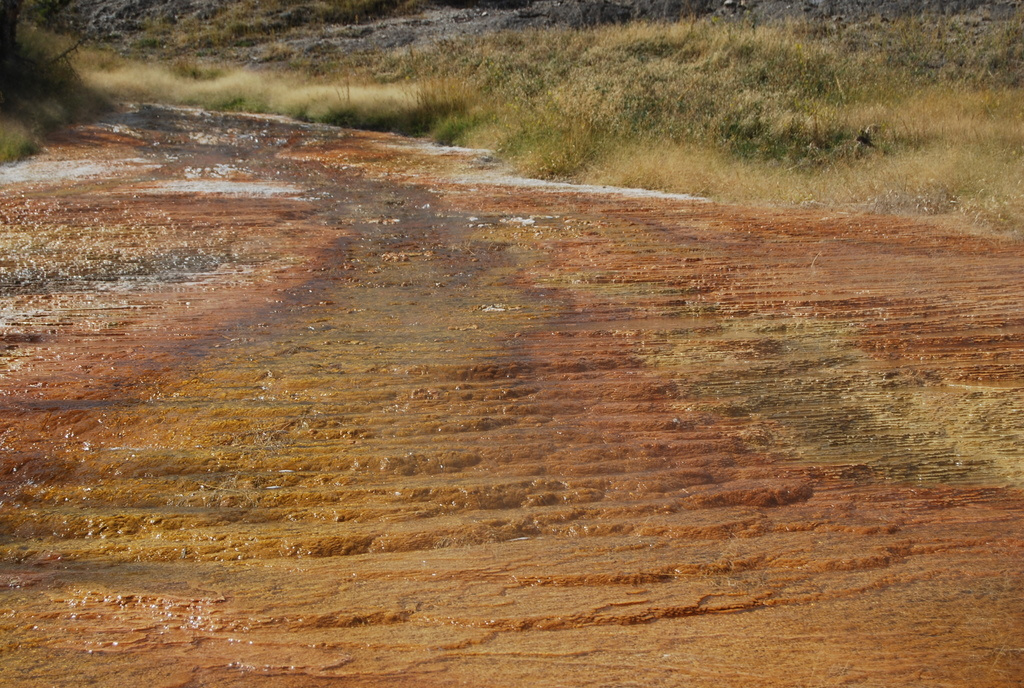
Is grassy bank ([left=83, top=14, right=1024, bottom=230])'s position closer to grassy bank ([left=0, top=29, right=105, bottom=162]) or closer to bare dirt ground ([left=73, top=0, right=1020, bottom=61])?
bare dirt ground ([left=73, top=0, right=1020, bottom=61])

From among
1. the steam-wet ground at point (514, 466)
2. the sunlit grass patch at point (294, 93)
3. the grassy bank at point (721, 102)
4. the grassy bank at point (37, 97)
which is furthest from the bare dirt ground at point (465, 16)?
the steam-wet ground at point (514, 466)

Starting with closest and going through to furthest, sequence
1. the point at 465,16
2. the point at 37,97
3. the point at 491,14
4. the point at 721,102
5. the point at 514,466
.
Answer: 1. the point at 514,466
2. the point at 721,102
3. the point at 37,97
4. the point at 491,14
5. the point at 465,16

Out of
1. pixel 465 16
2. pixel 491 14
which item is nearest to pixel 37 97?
pixel 465 16

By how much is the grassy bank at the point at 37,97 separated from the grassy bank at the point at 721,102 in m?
1.49

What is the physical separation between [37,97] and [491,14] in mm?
12983

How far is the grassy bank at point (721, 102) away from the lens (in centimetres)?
755

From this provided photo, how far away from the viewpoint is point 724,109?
1046cm

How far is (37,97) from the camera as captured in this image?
44.1 ft

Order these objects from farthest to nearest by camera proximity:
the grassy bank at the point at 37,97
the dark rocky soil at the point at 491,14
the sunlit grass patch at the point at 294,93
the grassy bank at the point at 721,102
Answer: the dark rocky soil at the point at 491,14
the sunlit grass patch at the point at 294,93
the grassy bank at the point at 37,97
the grassy bank at the point at 721,102

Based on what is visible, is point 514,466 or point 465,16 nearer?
point 514,466

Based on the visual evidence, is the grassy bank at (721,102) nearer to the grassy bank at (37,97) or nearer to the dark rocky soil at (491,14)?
the dark rocky soil at (491,14)

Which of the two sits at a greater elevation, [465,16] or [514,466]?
[465,16]

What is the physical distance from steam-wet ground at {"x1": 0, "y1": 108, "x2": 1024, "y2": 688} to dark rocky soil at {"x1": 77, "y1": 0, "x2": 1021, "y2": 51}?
47.8 feet

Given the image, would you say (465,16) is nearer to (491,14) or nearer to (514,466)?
(491,14)
